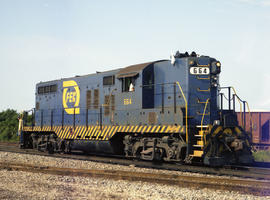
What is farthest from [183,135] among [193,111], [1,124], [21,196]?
[1,124]

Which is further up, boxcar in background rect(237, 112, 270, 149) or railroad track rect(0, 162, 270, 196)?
boxcar in background rect(237, 112, 270, 149)

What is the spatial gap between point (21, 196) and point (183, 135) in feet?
17.8

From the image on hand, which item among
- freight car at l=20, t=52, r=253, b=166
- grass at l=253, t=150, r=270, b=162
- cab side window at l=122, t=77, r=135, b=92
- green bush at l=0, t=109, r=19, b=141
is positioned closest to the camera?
freight car at l=20, t=52, r=253, b=166

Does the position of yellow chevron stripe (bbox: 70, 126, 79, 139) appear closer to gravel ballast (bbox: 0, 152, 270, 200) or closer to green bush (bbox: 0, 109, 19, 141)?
gravel ballast (bbox: 0, 152, 270, 200)

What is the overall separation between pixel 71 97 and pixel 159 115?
19.6 feet

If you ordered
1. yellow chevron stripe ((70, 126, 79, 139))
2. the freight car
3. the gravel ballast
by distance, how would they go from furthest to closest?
yellow chevron stripe ((70, 126, 79, 139)), the freight car, the gravel ballast

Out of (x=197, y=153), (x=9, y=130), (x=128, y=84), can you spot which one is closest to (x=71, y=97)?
(x=128, y=84)

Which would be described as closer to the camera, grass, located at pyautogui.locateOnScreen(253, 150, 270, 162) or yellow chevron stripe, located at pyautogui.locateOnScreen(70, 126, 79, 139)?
grass, located at pyautogui.locateOnScreen(253, 150, 270, 162)

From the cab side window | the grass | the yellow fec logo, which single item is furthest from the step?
the yellow fec logo

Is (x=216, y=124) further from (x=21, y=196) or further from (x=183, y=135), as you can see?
(x=21, y=196)

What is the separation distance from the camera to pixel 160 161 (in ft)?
34.1

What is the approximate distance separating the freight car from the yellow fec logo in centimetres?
5

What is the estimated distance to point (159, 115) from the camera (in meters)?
10.2

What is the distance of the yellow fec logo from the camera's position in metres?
14.4
